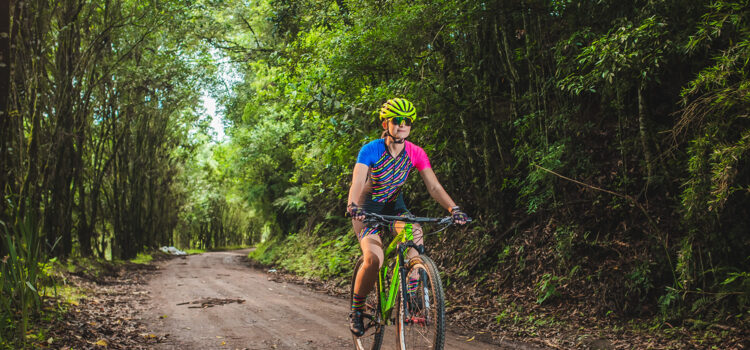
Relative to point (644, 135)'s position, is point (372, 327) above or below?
below

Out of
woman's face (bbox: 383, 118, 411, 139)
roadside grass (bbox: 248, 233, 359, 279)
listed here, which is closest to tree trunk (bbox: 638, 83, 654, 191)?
woman's face (bbox: 383, 118, 411, 139)

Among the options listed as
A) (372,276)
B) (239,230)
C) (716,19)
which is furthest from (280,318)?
(239,230)

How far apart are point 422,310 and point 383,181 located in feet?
3.93

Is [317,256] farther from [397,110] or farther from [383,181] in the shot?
[397,110]

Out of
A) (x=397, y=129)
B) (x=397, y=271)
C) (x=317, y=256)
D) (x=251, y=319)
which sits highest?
(x=397, y=129)

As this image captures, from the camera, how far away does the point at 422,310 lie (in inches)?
151

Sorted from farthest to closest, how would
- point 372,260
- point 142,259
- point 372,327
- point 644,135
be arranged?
point 142,259 < point 644,135 < point 372,327 < point 372,260

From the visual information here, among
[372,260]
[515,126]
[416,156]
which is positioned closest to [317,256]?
[515,126]

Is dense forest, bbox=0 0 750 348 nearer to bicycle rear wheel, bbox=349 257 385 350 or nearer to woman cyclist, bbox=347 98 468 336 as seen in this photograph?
woman cyclist, bbox=347 98 468 336

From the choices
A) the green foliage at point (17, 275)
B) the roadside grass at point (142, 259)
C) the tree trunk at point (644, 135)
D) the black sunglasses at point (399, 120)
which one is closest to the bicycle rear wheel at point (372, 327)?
the black sunglasses at point (399, 120)

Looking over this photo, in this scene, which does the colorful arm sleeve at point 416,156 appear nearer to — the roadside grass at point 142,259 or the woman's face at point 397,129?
the woman's face at point 397,129

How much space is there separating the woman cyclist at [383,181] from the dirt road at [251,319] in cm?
121

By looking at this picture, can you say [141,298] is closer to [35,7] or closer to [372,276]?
[35,7]

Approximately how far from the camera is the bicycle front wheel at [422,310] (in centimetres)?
361
